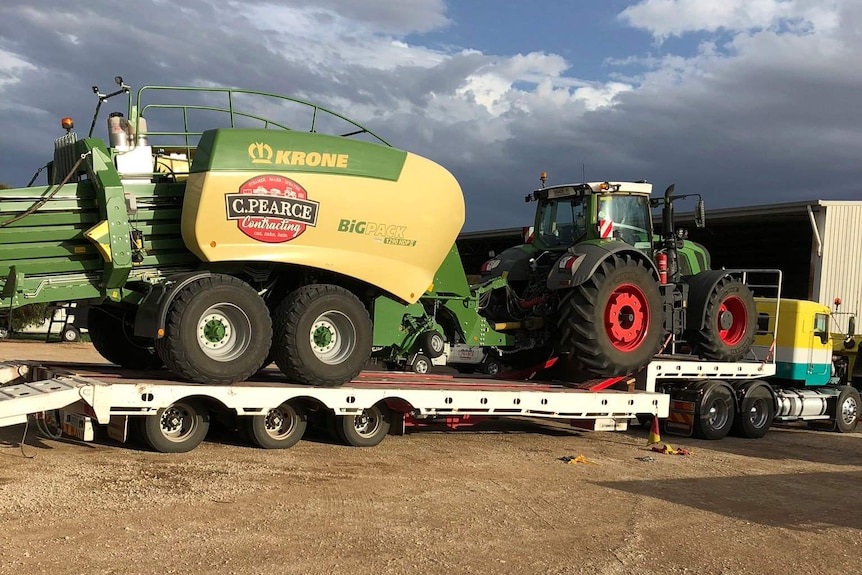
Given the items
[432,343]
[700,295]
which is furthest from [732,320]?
[432,343]

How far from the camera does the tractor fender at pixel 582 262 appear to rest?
9.69m

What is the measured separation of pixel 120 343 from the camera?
9531mm

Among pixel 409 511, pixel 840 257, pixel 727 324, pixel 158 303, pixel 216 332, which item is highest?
pixel 840 257

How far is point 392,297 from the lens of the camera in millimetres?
9055

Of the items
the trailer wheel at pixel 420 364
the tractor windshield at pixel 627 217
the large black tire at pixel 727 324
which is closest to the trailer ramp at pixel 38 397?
the trailer wheel at pixel 420 364

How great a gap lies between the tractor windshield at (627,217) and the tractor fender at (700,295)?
34.2 inches

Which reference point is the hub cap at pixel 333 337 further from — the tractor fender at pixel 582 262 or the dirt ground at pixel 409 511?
the tractor fender at pixel 582 262

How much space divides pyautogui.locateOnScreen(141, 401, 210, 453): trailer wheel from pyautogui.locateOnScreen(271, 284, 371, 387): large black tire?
920 millimetres

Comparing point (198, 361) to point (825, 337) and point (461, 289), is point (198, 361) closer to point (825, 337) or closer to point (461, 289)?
point (461, 289)

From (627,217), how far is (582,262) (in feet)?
5.13

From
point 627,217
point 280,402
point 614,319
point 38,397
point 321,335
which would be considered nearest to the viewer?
point 38,397

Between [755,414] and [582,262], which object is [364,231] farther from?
[755,414]

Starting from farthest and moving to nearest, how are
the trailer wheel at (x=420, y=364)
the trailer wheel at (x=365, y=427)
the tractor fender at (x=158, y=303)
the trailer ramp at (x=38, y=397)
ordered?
the trailer wheel at (x=420, y=364)
the trailer wheel at (x=365, y=427)
the tractor fender at (x=158, y=303)
the trailer ramp at (x=38, y=397)

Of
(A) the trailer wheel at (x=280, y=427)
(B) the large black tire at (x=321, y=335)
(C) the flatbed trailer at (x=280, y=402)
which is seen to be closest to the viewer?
(C) the flatbed trailer at (x=280, y=402)
